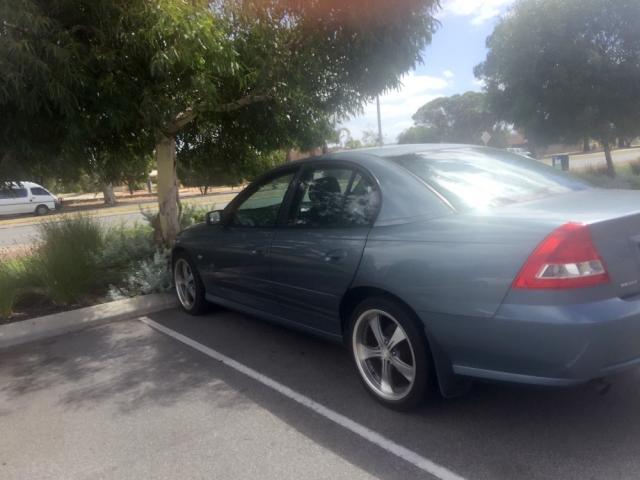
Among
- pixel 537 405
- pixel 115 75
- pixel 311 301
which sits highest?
pixel 115 75

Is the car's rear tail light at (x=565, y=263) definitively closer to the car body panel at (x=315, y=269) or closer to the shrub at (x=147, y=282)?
the car body panel at (x=315, y=269)

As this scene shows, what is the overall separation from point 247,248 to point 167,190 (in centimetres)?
354

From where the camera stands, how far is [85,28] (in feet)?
18.9

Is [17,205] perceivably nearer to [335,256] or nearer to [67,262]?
[67,262]

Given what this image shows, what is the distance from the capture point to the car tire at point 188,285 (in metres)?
5.67

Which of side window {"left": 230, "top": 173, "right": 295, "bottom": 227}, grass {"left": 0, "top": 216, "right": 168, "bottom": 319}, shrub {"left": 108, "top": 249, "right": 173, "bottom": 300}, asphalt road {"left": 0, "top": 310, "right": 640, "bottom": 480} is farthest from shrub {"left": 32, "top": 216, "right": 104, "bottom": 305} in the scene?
side window {"left": 230, "top": 173, "right": 295, "bottom": 227}

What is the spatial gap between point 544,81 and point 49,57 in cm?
1475

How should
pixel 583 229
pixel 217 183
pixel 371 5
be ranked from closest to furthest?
pixel 583 229 < pixel 371 5 < pixel 217 183

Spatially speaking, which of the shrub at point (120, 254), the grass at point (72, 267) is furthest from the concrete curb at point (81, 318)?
the shrub at point (120, 254)

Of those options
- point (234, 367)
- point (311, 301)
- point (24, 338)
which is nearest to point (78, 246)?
point (24, 338)

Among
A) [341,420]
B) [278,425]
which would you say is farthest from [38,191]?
[341,420]

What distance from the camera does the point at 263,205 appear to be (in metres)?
4.84

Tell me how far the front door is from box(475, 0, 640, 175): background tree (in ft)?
45.7

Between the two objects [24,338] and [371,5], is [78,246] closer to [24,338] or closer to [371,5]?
[24,338]
